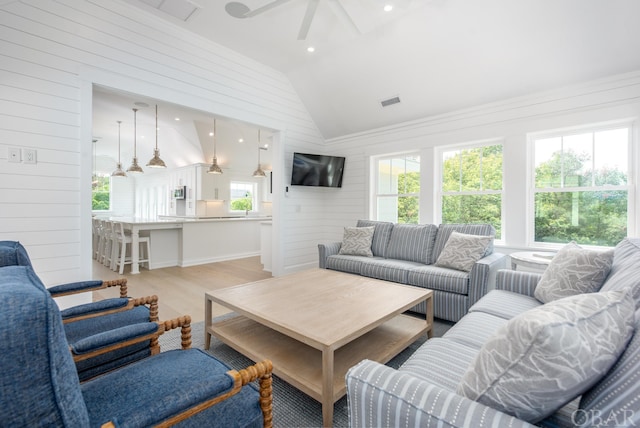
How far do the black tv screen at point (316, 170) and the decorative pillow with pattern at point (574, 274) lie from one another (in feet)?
12.2

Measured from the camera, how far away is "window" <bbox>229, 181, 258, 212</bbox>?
9.73 meters

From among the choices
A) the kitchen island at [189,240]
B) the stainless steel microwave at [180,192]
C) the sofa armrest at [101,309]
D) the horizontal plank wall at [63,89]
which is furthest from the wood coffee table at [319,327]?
the stainless steel microwave at [180,192]

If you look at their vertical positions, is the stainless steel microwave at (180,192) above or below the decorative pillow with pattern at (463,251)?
above

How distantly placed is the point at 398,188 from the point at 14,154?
4.72 meters

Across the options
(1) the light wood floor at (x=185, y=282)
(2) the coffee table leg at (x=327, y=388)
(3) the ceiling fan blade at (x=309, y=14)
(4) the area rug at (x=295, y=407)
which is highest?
(3) the ceiling fan blade at (x=309, y=14)

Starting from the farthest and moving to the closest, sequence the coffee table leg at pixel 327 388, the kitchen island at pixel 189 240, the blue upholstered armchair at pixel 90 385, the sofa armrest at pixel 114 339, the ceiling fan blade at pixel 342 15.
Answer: the kitchen island at pixel 189 240 < the ceiling fan blade at pixel 342 15 < the coffee table leg at pixel 327 388 < the sofa armrest at pixel 114 339 < the blue upholstered armchair at pixel 90 385

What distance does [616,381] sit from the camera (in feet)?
2.44

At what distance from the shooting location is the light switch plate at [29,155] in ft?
8.54

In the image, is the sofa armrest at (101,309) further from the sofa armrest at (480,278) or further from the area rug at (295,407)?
the sofa armrest at (480,278)

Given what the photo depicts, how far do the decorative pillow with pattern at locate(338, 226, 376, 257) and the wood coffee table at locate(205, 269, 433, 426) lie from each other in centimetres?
127

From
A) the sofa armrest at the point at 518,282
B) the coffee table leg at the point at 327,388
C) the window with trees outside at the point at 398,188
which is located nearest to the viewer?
the coffee table leg at the point at 327,388

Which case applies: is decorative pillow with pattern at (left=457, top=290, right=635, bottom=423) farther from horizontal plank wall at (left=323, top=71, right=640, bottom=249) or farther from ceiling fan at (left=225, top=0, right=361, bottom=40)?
horizontal plank wall at (left=323, top=71, right=640, bottom=249)

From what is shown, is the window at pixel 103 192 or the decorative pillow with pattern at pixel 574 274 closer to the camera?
the decorative pillow with pattern at pixel 574 274

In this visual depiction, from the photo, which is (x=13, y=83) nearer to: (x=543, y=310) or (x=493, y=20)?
(x=543, y=310)
